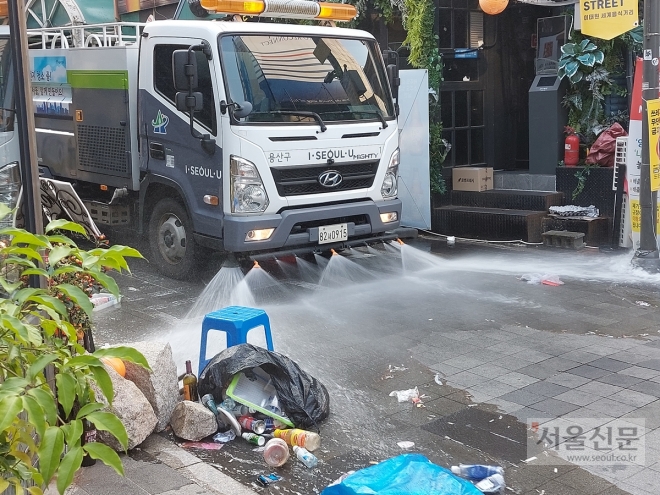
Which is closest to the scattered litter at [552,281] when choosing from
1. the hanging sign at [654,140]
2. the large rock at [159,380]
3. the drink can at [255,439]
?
the hanging sign at [654,140]

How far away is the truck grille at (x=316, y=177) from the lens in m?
8.45

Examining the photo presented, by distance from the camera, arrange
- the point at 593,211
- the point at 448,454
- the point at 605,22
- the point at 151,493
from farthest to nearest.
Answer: the point at 593,211 → the point at 605,22 → the point at 448,454 → the point at 151,493

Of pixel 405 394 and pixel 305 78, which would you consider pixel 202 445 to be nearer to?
pixel 405 394

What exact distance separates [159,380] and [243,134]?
11.8ft

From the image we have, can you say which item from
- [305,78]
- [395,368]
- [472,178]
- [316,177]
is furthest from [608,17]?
[395,368]

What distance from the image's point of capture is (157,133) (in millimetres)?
9211

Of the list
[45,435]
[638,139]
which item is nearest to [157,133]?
[638,139]

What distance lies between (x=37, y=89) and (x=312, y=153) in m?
5.03

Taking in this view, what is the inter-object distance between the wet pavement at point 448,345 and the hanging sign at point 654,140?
1114mm

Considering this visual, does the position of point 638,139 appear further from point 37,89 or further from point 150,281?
point 37,89

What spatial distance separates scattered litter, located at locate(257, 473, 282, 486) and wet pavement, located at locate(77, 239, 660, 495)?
0.05 meters

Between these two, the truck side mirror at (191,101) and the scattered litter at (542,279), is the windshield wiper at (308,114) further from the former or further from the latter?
the scattered litter at (542,279)

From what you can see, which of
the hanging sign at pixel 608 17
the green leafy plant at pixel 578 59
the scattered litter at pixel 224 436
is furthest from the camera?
the green leafy plant at pixel 578 59

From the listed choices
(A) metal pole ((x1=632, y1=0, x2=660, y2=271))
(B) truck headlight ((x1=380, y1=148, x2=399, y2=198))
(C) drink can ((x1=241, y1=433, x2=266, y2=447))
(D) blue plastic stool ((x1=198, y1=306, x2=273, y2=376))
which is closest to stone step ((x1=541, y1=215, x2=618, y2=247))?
(A) metal pole ((x1=632, y1=0, x2=660, y2=271))
